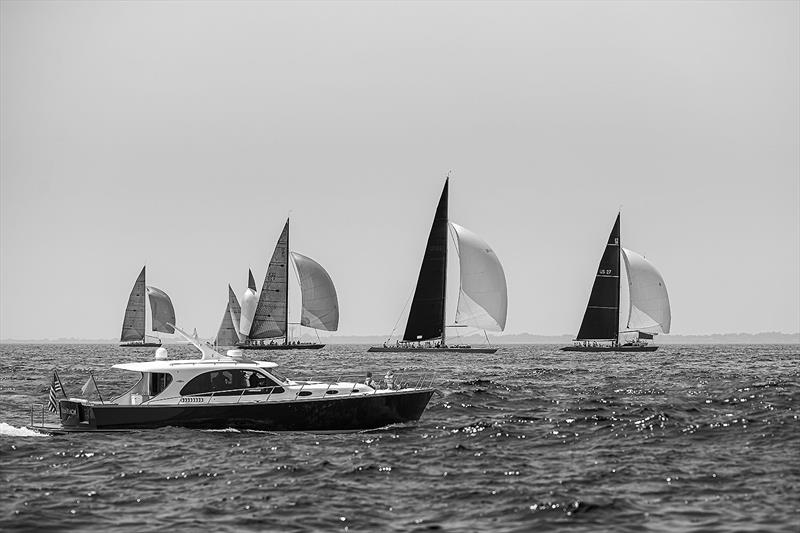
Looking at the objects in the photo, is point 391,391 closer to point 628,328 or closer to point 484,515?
point 484,515

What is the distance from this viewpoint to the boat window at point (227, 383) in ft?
92.6

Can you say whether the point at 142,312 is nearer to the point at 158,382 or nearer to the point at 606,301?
the point at 606,301

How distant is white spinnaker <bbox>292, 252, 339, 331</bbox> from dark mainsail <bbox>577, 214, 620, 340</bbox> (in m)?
27.2

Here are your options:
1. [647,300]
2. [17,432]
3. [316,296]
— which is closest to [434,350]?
[316,296]

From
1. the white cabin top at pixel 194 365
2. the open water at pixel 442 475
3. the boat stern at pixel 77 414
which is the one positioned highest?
the white cabin top at pixel 194 365

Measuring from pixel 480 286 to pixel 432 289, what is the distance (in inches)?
171

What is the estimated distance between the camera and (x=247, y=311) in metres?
135

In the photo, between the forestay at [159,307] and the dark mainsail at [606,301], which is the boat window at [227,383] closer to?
the dark mainsail at [606,301]

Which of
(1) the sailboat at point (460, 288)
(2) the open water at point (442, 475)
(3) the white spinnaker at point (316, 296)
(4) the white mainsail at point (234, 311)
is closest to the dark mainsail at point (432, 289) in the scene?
(1) the sailboat at point (460, 288)

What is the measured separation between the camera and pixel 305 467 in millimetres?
22281

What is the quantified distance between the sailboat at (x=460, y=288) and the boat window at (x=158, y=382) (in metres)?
66.6

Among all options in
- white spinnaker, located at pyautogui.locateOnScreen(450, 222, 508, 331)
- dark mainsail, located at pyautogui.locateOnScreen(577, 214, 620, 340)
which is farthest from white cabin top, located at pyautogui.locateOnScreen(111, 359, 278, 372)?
dark mainsail, located at pyautogui.locateOnScreen(577, 214, 620, 340)

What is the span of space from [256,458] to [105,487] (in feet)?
13.4

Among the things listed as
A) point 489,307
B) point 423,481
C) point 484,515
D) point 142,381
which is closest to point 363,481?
point 423,481
